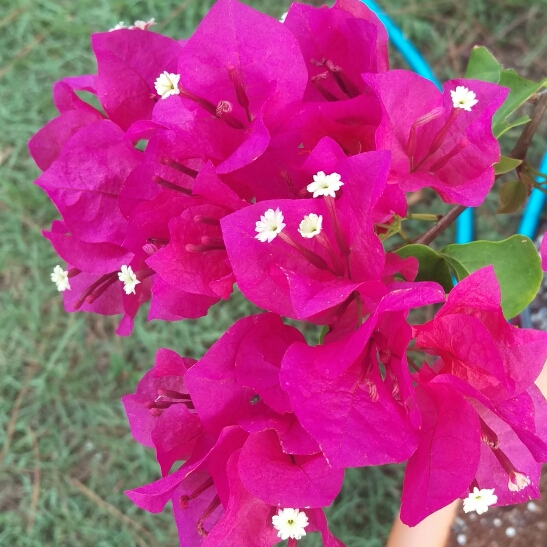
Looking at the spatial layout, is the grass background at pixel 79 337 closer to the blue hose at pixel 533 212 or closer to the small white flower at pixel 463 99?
the blue hose at pixel 533 212

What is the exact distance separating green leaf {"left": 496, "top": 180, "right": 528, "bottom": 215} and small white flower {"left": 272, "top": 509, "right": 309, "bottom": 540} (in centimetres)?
A: 45

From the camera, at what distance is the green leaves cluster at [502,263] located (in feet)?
1.81

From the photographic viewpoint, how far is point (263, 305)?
45 cm

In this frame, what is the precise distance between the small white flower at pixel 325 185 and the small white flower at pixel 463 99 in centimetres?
12

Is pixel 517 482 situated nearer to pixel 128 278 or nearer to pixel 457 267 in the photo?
pixel 457 267

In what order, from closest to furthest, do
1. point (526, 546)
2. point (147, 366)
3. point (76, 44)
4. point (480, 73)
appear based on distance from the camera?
1. point (480, 73)
2. point (526, 546)
3. point (147, 366)
4. point (76, 44)

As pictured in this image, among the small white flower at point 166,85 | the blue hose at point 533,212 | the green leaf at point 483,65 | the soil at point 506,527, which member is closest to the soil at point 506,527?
the soil at point 506,527

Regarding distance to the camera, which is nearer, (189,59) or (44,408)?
(189,59)

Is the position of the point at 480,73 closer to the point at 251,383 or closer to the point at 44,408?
the point at 251,383

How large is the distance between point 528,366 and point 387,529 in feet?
2.65

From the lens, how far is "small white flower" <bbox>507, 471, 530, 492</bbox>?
1.50ft

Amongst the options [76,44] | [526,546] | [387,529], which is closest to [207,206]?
[526,546]

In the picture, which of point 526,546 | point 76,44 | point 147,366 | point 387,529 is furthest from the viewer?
point 76,44

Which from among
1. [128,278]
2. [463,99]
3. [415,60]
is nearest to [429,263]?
[463,99]
